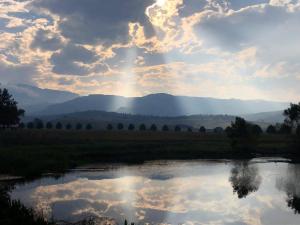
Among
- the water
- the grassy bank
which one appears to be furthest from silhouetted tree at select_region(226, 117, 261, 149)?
the water

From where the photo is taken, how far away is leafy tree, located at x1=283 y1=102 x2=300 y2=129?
140m

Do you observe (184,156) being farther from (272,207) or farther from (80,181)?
(272,207)

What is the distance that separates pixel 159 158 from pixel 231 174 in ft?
113

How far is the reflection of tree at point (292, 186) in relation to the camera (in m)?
51.6

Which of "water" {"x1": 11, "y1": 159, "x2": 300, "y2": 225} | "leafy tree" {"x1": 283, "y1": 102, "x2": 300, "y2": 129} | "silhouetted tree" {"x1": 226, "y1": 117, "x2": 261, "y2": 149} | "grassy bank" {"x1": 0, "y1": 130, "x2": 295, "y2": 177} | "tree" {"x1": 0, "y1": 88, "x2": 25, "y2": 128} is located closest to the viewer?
"water" {"x1": 11, "y1": 159, "x2": 300, "y2": 225}

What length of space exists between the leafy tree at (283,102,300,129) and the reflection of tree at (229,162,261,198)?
169 feet

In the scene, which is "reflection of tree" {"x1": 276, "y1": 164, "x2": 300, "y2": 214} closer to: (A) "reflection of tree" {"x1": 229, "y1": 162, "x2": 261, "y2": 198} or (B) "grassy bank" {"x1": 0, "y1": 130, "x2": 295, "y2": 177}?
(A) "reflection of tree" {"x1": 229, "y1": 162, "x2": 261, "y2": 198}

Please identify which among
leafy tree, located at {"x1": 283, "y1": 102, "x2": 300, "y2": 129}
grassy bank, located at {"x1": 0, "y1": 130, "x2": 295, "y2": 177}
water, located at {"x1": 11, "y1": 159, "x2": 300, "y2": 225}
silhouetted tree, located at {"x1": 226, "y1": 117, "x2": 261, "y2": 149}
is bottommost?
water, located at {"x1": 11, "y1": 159, "x2": 300, "y2": 225}

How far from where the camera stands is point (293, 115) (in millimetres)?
139750

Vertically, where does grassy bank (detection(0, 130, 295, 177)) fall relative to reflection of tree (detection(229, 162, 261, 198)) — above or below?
above

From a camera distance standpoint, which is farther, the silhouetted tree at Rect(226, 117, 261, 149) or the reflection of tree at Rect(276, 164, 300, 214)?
the silhouetted tree at Rect(226, 117, 261, 149)

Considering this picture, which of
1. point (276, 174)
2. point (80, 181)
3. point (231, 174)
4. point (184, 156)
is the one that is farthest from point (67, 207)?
point (184, 156)

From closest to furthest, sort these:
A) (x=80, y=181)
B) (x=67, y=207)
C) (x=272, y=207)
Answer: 1. (x=67, y=207)
2. (x=272, y=207)
3. (x=80, y=181)

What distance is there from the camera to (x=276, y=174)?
79.0 m
